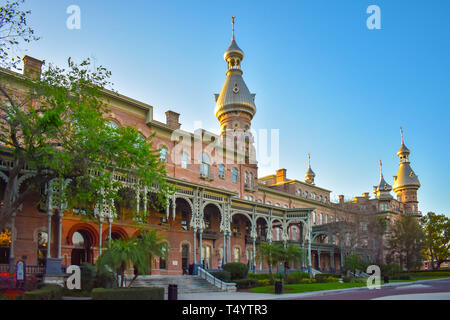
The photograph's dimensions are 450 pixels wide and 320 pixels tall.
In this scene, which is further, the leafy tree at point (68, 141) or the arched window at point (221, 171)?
the arched window at point (221, 171)

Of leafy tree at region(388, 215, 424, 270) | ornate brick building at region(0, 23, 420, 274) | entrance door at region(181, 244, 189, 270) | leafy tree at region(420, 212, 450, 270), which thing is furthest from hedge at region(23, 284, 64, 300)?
leafy tree at region(420, 212, 450, 270)

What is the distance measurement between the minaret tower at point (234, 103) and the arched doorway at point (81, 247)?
31.2 m

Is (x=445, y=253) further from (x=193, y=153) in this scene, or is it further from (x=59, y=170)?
(x=59, y=170)

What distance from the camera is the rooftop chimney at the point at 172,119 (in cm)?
3741

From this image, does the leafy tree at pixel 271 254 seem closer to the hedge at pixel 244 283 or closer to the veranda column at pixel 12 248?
the hedge at pixel 244 283

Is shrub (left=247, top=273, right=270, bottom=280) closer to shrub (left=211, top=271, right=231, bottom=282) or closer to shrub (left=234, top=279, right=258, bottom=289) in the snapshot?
shrub (left=234, top=279, right=258, bottom=289)

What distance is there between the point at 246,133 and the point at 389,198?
3798 centimetres

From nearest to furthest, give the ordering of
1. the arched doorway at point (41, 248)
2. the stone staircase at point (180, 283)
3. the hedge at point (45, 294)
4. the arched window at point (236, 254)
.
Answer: the hedge at point (45, 294), the stone staircase at point (180, 283), the arched doorway at point (41, 248), the arched window at point (236, 254)

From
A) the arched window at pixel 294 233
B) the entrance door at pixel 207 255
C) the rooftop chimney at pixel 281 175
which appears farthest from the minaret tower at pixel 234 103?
the entrance door at pixel 207 255

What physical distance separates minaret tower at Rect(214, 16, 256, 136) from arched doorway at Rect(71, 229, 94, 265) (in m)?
31.2

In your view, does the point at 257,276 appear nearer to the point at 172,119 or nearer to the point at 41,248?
the point at 172,119

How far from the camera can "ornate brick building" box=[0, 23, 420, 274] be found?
25625 millimetres

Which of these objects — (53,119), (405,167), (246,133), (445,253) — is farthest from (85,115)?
(405,167)

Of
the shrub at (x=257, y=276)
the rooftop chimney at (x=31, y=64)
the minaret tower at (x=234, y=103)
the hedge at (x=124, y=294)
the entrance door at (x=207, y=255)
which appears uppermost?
the minaret tower at (x=234, y=103)
